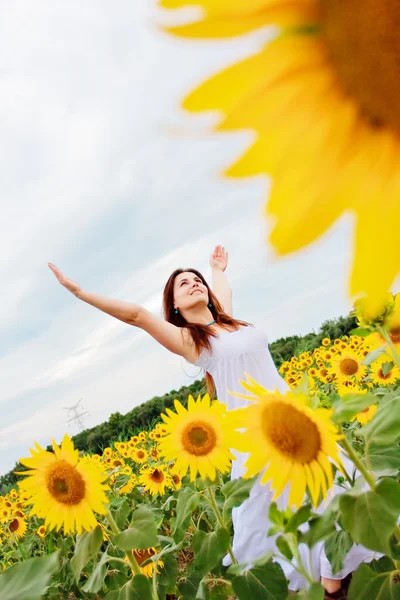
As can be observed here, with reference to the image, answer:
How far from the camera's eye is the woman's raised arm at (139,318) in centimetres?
264

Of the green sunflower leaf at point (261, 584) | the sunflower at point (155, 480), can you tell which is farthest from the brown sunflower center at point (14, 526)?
the green sunflower leaf at point (261, 584)

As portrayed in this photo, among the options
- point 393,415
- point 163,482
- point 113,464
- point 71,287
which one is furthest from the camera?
point 113,464

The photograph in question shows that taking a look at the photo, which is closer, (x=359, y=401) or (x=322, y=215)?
(x=322, y=215)

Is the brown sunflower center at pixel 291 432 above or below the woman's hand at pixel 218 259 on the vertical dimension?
below

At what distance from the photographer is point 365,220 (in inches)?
12.9

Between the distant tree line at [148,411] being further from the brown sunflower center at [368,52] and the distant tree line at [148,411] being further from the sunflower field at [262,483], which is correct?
the brown sunflower center at [368,52]

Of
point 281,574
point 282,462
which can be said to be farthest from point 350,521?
point 281,574

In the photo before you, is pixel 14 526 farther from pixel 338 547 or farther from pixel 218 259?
pixel 338 547

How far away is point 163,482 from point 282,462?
9.38ft

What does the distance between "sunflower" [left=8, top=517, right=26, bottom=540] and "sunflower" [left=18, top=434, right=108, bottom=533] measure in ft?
12.7

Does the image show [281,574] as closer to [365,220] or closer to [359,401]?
[359,401]

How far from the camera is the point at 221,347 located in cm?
296

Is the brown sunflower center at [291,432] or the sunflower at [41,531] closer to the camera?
A: the brown sunflower center at [291,432]

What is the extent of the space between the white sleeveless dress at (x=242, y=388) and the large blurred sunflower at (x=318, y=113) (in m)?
2.26
